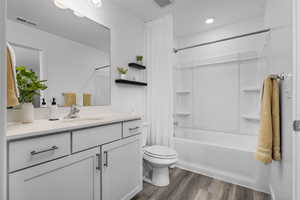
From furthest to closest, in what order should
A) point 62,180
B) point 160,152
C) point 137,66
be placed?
point 137,66
point 160,152
point 62,180

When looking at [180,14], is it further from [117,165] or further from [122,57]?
[117,165]

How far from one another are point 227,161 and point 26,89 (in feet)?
7.61

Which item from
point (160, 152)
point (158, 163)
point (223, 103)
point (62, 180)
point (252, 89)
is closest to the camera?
point (62, 180)

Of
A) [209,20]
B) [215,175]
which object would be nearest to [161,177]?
[215,175]

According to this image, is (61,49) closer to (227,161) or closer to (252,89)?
(227,161)

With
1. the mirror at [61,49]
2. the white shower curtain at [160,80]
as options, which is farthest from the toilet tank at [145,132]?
the mirror at [61,49]

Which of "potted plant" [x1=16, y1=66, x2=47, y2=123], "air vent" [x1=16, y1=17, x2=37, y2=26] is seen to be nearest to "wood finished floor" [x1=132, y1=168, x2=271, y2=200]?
"potted plant" [x1=16, y1=66, x2=47, y2=123]

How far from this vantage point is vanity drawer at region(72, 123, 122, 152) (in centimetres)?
104

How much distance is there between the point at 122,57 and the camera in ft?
6.99

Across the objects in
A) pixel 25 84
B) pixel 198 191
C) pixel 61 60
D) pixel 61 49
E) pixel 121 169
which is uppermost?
pixel 61 49

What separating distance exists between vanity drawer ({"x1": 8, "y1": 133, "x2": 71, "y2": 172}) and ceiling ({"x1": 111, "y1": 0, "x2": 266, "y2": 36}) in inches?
76.3

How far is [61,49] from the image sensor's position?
1.49 metres

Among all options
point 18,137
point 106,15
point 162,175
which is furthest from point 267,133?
point 106,15

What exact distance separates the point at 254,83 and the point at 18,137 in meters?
3.05
